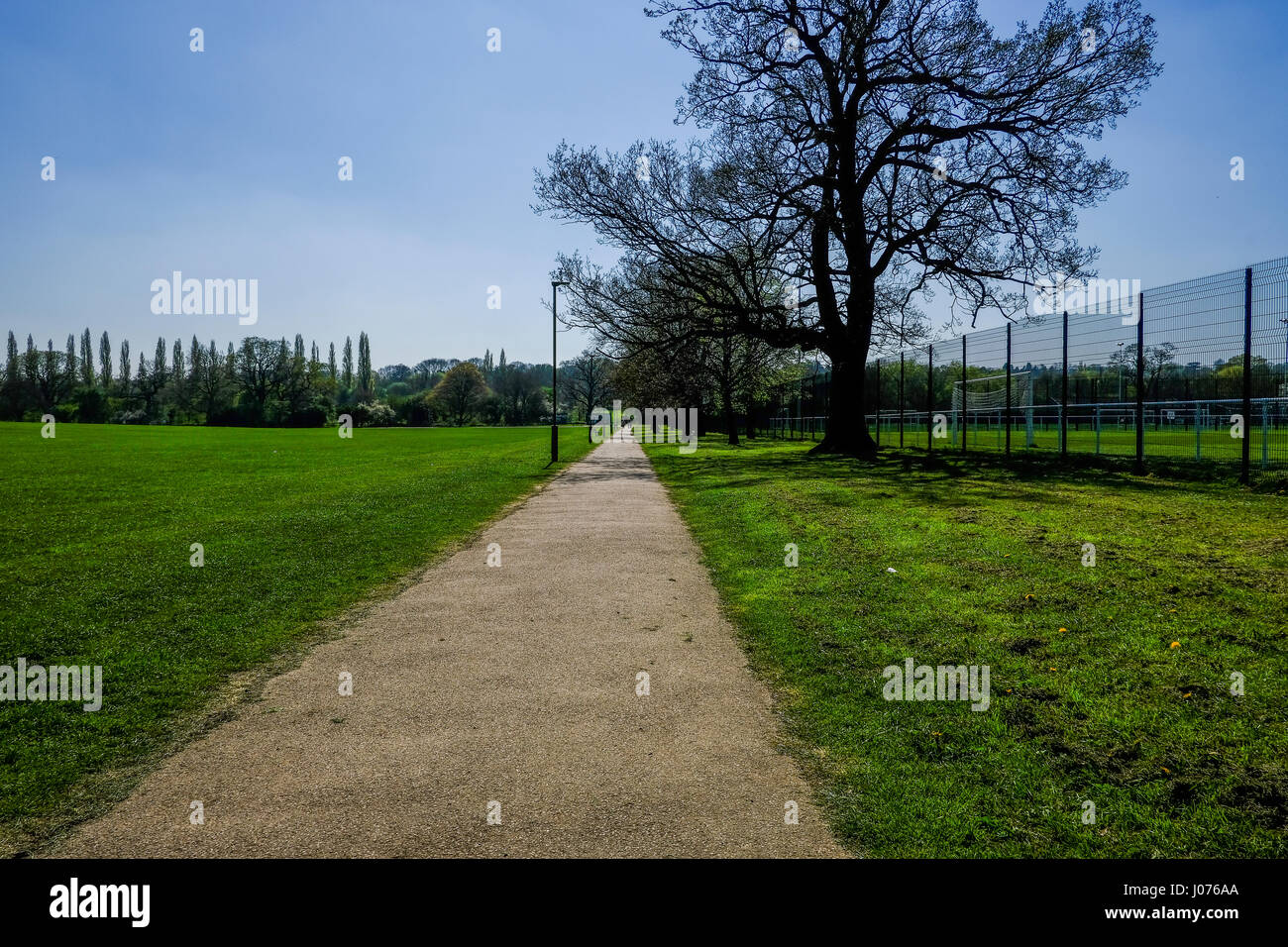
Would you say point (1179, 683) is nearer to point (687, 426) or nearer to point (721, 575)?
point (721, 575)

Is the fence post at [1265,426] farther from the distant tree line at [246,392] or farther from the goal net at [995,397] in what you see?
the distant tree line at [246,392]

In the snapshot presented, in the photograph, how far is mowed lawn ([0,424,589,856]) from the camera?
12.8 ft

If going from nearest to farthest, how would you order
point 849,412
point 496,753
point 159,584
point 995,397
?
point 496,753 < point 159,584 < point 995,397 < point 849,412

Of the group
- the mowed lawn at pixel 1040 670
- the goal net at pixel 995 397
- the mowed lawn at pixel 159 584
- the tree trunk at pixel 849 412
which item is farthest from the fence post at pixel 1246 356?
the tree trunk at pixel 849 412

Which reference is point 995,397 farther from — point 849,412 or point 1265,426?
point 1265,426

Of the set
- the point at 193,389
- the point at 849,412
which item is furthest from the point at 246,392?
the point at 849,412

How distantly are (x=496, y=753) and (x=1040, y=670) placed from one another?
3.35 metres

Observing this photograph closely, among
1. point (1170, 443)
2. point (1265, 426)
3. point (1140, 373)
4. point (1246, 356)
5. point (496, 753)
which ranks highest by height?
point (1246, 356)

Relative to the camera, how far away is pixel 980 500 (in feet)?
42.4

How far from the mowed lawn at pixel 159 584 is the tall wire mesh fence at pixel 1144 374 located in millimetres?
13461

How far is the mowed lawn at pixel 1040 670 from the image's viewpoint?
10.4ft

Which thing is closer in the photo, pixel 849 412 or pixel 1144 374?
pixel 1144 374

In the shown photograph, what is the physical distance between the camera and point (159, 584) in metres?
7.93

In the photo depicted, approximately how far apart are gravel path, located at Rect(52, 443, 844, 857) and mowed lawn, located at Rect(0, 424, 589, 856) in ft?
1.36
